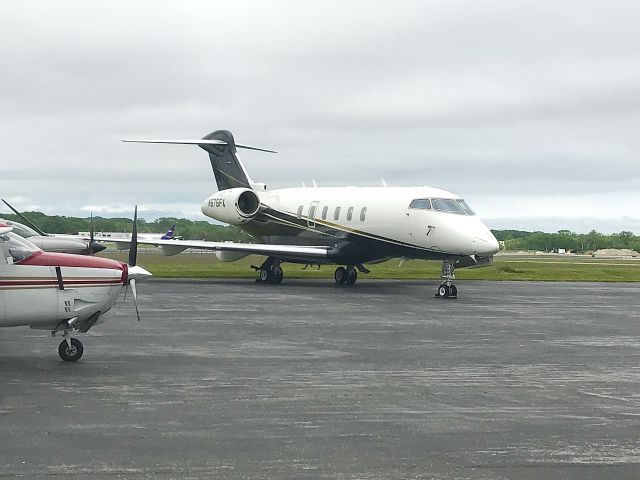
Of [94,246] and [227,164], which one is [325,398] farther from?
[227,164]

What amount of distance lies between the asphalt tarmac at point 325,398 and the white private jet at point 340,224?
7.53 metres

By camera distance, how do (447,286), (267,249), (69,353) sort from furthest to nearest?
1. (267,249)
2. (447,286)
3. (69,353)

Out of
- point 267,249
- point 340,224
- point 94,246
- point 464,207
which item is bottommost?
point 94,246

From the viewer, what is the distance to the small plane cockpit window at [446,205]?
2935cm

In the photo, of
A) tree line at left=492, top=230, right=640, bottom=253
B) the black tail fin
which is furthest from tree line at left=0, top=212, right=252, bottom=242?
tree line at left=492, top=230, right=640, bottom=253

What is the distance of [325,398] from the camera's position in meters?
10.8

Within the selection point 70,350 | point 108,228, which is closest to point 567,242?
point 108,228

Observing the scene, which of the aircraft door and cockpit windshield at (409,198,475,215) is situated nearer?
cockpit windshield at (409,198,475,215)

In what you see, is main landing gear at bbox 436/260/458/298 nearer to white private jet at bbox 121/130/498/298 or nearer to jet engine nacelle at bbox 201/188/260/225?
white private jet at bbox 121/130/498/298

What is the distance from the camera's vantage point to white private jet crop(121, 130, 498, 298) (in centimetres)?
2873

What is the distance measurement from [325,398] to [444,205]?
63.7 feet

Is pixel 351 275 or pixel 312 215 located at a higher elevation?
pixel 312 215

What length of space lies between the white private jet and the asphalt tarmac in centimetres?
753

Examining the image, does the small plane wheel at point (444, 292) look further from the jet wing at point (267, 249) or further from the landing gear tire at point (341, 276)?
the landing gear tire at point (341, 276)
